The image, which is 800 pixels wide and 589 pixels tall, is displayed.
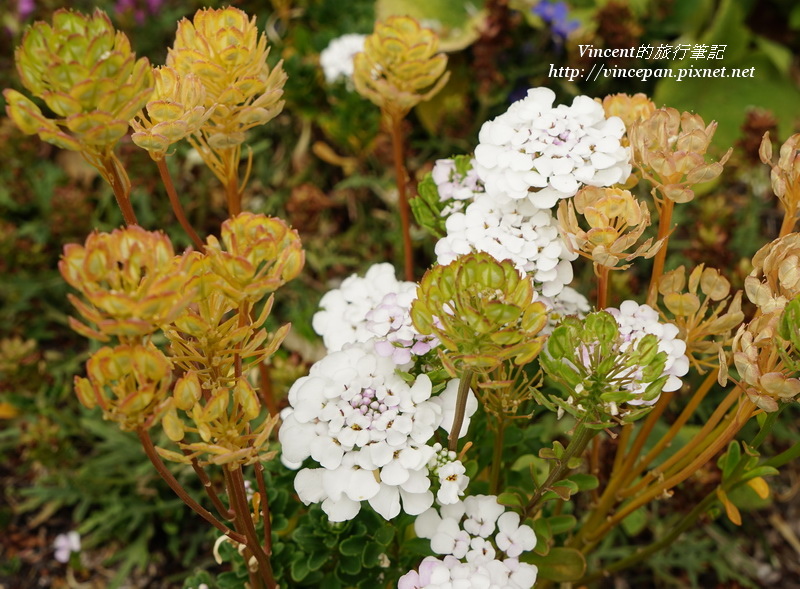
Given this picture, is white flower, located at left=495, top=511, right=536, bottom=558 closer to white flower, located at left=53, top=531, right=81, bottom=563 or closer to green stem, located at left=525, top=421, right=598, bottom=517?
green stem, located at left=525, top=421, right=598, bottom=517

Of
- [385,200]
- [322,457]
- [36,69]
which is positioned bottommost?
[385,200]

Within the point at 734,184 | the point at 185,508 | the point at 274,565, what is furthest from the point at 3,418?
the point at 734,184

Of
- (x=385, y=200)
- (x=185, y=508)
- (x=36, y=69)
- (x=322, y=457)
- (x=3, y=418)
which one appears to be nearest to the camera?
(x=36, y=69)

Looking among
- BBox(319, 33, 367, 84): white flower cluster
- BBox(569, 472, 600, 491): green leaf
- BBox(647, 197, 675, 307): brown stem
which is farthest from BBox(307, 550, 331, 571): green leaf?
BBox(319, 33, 367, 84): white flower cluster

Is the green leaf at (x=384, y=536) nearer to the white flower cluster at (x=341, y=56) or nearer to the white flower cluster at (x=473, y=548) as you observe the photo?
the white flower cluster at (x=473, y=548)

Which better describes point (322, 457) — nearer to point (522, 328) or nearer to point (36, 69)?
point (522, 328)

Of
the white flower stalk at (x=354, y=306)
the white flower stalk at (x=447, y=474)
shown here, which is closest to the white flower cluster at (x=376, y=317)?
the white flower stalk at (x=354, y=306)

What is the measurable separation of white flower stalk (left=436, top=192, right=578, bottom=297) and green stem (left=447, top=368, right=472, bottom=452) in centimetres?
16

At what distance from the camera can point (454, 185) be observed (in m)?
1.04

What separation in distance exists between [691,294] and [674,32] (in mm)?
1826

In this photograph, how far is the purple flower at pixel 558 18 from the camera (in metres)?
2.17

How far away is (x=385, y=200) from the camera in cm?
229

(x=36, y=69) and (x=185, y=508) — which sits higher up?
(x=36, y=69)

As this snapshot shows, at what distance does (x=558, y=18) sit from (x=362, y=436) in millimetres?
1752
